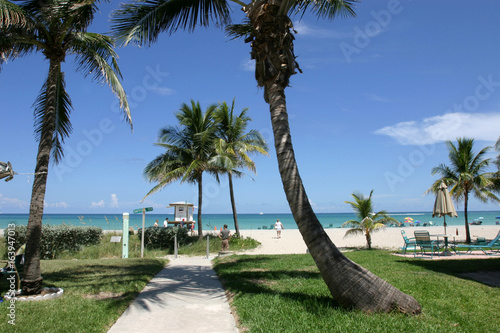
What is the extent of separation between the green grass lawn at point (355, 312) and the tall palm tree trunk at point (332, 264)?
0.17 metres

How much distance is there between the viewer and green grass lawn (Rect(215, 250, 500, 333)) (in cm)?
448

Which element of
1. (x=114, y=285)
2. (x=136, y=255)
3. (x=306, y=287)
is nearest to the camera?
(x=306, y=287)

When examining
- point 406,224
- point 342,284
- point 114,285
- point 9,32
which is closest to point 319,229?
point 342,284

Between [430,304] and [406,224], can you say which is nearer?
[430,304]

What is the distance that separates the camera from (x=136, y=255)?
1498cm

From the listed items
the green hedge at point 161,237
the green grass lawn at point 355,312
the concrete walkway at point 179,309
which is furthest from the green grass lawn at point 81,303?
the green hedge at point 161,237

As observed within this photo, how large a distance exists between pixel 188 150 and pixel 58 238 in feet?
26.6

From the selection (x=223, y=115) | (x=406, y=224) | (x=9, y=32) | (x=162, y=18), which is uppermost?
(x=223, y=115)

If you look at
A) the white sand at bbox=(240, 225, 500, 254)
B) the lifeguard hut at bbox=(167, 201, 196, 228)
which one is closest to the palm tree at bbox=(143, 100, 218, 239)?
the white sand at bbox=(240, 225, 500, 254)

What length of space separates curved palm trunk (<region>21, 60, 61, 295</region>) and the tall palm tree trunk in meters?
4.75

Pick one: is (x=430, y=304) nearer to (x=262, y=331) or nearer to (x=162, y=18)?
(x=262, y=331)

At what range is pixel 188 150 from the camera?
20.0 meters

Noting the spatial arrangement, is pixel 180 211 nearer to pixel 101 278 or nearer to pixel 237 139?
pixel 237 139

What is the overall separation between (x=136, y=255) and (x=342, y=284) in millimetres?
11917
